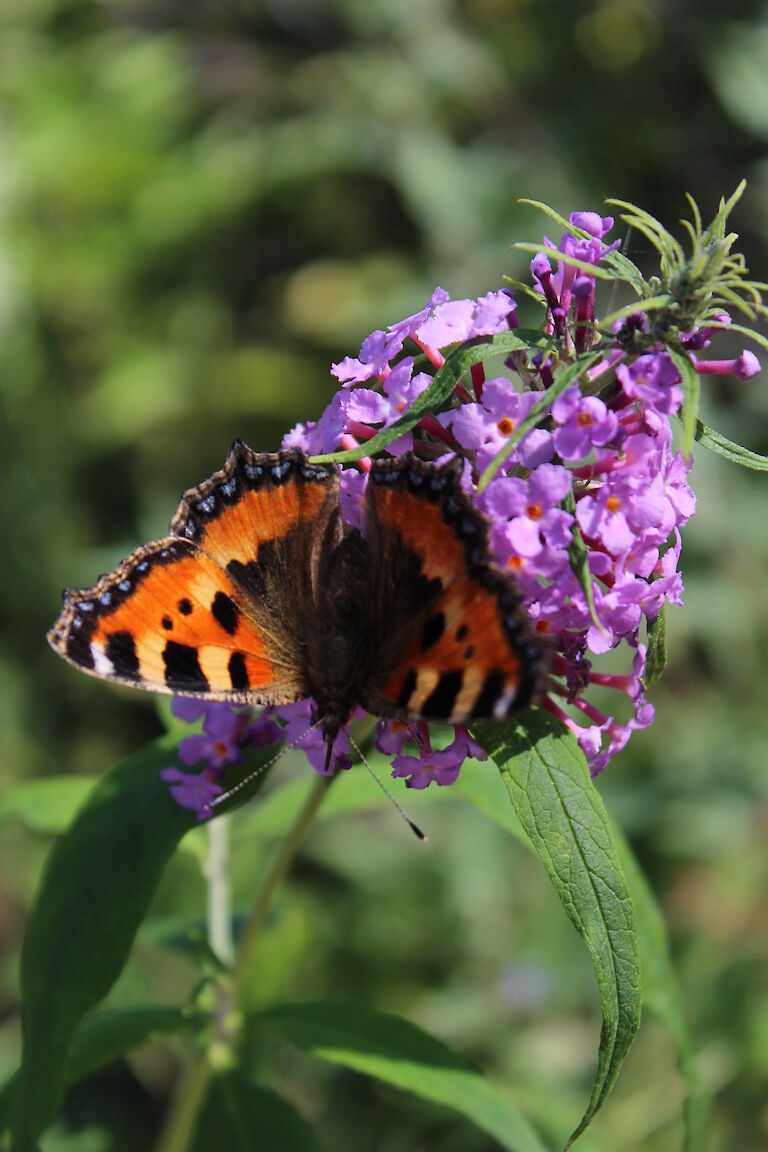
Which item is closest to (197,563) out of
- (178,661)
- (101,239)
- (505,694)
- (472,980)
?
(178,661)

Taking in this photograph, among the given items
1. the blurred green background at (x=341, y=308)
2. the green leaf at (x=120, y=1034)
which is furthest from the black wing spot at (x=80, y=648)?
the blurred green background at (x=341, y=308)

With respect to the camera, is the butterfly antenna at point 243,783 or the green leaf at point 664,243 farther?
the butterfly antenna at point 243,783

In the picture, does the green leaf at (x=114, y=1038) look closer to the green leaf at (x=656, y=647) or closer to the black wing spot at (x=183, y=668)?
the black wing spot at (x=183, y=668)

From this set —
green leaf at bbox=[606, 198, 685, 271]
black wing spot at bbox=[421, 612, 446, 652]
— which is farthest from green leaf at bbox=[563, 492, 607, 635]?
green leaf at bbox=[606, 198, 685, 271]

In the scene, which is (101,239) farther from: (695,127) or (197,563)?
(197,563)

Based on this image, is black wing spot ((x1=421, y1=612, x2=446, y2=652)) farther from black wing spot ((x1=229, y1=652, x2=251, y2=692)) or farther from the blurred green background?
the blurred green background

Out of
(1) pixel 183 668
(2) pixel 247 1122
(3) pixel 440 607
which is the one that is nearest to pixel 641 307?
(3) pixel 440 607

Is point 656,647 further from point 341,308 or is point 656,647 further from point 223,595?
point 341,308
